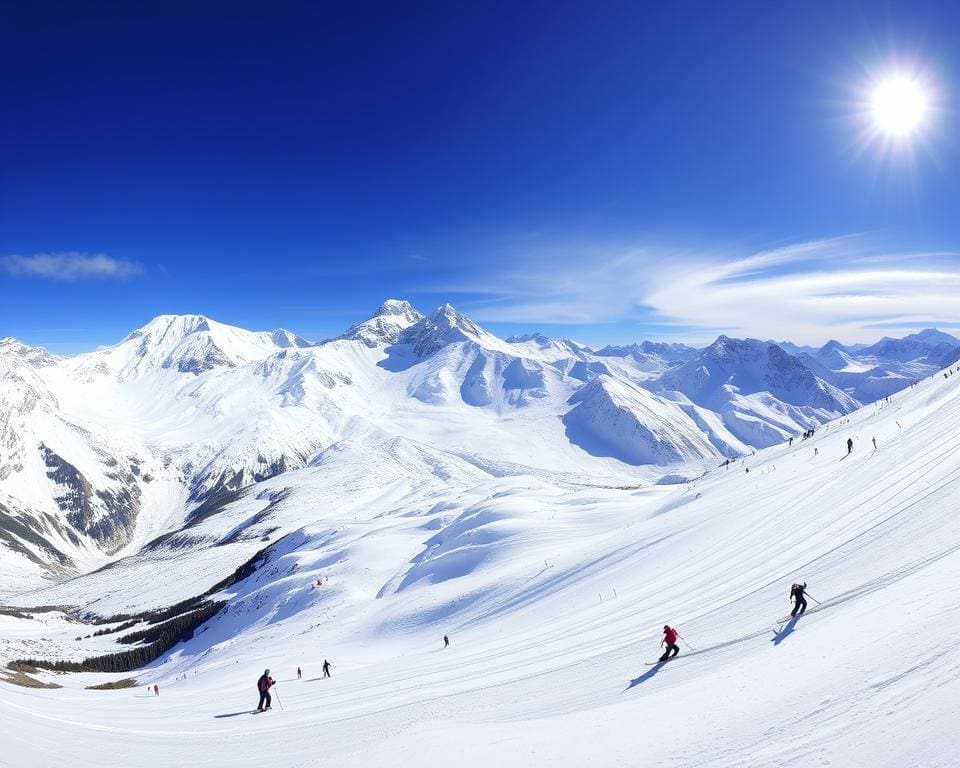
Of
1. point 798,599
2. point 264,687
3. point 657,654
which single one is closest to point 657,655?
point 657,654

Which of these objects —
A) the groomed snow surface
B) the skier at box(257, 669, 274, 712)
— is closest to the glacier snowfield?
the groomed snow surface

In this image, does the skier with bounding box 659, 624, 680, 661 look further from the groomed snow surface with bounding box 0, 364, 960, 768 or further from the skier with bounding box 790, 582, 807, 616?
the skier with bounding box 790, 582, 807, 616

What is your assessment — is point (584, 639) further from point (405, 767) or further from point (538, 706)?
point (405, 767)

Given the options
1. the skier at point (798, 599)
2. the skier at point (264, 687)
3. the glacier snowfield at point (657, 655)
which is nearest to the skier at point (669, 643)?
the glacier snowfield at point (657, 655)

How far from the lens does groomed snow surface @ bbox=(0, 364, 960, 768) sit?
9.80m

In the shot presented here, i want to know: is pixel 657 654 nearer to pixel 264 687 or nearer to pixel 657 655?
pixel 657 655

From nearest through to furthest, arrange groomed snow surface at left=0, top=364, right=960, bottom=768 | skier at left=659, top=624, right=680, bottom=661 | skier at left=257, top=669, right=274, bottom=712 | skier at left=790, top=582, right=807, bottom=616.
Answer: groomed snow surface at left=0, top=364, right=960, bottom=768 → skier at left=790, top=582, right=807, bottom=616 → skier at left=659, top=624, right=680, bottom=661 → skier at left=257, top=669, right=274, bottom=712

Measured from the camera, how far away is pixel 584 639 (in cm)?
2081

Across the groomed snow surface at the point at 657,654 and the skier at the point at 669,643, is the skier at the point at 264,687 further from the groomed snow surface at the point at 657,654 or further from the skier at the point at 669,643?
the skier at the point at 669,643

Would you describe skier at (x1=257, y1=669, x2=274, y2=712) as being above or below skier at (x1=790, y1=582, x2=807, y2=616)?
below

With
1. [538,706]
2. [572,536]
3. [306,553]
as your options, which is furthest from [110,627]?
[538,706]


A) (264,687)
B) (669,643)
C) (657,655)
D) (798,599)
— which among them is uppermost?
(798,599)

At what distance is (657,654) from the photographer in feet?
54.2

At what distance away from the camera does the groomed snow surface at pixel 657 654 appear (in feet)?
32.1
